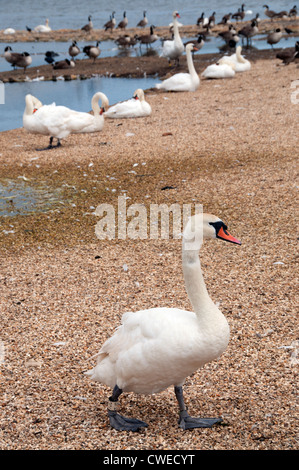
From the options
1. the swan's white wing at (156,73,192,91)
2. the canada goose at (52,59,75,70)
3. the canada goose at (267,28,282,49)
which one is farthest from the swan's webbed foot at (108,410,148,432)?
the canada goose at (267,28,282,49)

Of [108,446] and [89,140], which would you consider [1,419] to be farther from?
[89,140]

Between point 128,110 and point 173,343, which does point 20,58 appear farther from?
point 173,343

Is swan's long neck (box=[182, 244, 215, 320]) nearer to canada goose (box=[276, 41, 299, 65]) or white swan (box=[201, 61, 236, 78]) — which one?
white swan (box=[201, 61, 236, 78])

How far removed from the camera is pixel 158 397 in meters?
4.39

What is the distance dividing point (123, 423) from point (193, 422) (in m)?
0.47

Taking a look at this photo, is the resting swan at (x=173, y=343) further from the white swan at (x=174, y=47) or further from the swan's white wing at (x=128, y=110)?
the white swan at (x=174, y=47)

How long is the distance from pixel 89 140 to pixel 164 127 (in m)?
1.78

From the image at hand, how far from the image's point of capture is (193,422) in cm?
385

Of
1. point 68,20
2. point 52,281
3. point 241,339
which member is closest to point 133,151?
point 52,281

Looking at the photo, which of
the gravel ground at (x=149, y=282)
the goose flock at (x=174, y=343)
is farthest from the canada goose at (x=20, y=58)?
the goose flock at (x=174, y=343)

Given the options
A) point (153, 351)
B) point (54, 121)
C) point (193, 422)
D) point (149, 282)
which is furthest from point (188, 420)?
point (54, 121)

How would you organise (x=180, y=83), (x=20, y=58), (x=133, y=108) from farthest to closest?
(x=20, y=58) < (x=180, y=83) < (x=133, y=108)

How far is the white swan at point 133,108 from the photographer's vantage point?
47.2 ft

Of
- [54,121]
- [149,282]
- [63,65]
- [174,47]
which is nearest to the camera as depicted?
[149,282]
